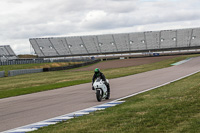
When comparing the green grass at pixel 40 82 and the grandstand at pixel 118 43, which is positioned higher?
the grandstand at pixel 118 43

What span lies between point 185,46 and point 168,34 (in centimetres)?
956

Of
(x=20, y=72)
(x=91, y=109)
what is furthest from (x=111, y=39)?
(x=91, y=109)

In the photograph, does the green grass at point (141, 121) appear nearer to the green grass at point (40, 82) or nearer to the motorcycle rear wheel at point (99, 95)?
the motorcycle rear wheel at point (99, 95)

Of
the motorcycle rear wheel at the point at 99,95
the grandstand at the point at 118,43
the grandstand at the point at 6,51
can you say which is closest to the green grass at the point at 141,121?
the motorcycle rear wheel at the point at 99,95

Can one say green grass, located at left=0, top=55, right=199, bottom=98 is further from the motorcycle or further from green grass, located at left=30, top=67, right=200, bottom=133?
green grass, located at left=30, top=67, right=200, bottom=133

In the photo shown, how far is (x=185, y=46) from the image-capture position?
9931 cm

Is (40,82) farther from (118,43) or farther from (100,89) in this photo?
(118,43)

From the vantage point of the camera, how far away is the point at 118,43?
351ft

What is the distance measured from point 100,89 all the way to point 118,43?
9272 centimetres

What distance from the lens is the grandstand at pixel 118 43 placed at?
101250 millimetres

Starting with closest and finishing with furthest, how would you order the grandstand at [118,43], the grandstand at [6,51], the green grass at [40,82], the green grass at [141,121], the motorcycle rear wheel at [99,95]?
1. the green grass at [141,121]
2. the motorcycle rear wheel at [99,95]
3. the green grass at [40,82]
4. the grandstand at [118,43]
5. the grandstand at [6,51]

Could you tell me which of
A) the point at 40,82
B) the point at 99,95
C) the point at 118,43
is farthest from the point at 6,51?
the point at 99,95

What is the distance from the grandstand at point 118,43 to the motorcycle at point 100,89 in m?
86.7

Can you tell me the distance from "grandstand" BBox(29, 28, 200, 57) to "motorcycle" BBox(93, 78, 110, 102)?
8669cm
